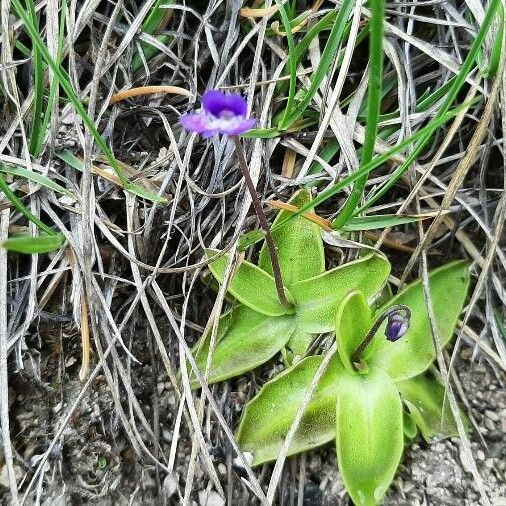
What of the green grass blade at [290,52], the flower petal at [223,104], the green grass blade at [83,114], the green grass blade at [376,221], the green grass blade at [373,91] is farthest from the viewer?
the green grass blade at [376,221]

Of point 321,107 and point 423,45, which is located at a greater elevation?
point 423,45

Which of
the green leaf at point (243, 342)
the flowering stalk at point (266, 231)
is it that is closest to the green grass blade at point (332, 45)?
the flowering stalk at point (266, 231)

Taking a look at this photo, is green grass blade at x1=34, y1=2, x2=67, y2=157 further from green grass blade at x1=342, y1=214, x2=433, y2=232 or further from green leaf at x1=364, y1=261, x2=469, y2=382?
green leaf at x1=364, y1=261, x2=469, y2=382

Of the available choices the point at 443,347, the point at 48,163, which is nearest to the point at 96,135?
the point at 48,163

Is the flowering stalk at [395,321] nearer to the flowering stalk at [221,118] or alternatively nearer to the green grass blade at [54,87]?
the flowering stalk at [221,118]

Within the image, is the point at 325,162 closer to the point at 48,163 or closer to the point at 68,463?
the point at 48,163

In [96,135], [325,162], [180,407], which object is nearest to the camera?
[96,135]
